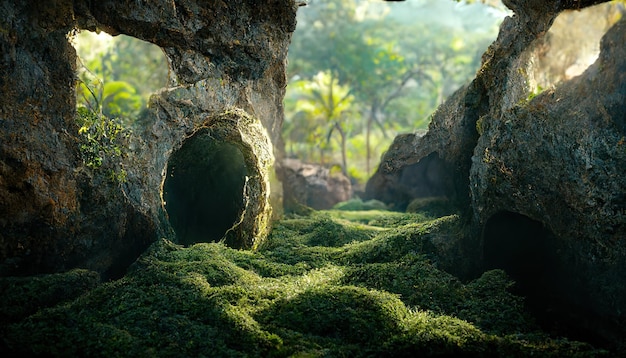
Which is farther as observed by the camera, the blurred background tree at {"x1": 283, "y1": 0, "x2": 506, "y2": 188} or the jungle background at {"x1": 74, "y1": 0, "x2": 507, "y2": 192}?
the blurred background tree at {"x1": 283, "y1": 0, "x2": 506, "y2": 188}

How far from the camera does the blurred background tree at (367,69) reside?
33.7 meters

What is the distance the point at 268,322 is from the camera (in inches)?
319

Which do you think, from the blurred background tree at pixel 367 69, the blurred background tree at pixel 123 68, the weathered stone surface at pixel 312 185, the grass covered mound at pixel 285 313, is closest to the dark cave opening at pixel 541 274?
the grass covered mound at pixel 285 313

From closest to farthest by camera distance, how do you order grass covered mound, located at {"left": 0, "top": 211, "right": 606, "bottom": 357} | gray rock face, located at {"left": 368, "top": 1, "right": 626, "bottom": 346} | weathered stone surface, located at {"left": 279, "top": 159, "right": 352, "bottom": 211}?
1. grass covered mound, located at {"left": 0, "top": 211, "right": 606, "bottom": 357}
2. gray rock face, located at {"left": 368, "top": 1, "right": 626, "bottom": 346}
3. weathered stone surface, located at {"left": 279, "top": 159, "right": 352, "bottom": 211}

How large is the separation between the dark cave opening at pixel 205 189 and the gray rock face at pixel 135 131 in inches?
19.3

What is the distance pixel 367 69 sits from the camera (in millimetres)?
34281

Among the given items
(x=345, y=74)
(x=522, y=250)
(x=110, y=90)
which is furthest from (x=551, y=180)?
(x=345, y=74)

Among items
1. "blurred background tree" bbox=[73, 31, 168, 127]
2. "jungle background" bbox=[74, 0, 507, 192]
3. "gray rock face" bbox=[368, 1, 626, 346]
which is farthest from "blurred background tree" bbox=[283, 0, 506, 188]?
"gray rock face" bbox=[368, 1, 626, 346]

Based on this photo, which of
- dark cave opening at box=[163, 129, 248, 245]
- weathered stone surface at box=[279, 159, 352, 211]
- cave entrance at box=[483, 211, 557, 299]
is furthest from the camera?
weathered stone surface at box=[279, 159, 352, 211]

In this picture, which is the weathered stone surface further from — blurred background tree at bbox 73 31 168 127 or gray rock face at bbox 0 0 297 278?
gray rock face at bbox 0 0 297 278

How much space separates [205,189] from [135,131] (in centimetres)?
481

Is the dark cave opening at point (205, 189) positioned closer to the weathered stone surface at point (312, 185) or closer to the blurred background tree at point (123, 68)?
the weathered stone surface at point (312, 185)

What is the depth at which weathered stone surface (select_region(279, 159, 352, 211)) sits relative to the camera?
75.7 ft

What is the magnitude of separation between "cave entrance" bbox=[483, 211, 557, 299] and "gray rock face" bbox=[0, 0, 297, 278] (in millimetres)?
6001
